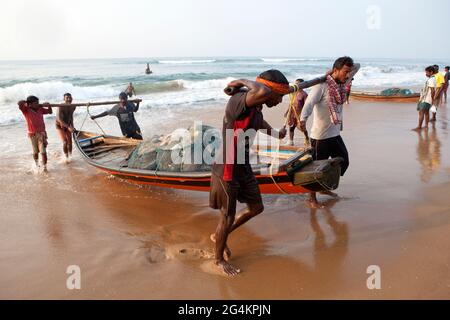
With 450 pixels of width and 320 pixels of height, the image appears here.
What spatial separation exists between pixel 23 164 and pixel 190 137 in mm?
4116

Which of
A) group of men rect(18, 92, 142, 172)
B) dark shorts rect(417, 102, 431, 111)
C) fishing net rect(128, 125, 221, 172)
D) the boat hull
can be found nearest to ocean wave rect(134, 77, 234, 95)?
group of men rect(18, 92, 142, 172)

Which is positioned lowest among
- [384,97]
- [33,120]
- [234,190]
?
[234,190]

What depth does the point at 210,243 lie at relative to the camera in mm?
3822

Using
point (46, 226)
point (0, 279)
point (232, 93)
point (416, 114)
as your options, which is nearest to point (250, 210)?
point (232, 93)

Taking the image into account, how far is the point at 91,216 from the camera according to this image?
4707 mm

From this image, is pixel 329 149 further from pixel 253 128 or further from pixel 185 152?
pixel 185 152

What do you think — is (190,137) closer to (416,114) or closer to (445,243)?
(445,243)

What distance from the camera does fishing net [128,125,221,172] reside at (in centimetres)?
489

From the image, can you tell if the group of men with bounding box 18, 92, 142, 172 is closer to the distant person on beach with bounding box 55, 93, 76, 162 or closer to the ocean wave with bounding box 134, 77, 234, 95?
the distant person on beach with bounding box 55, 93, 76, 162

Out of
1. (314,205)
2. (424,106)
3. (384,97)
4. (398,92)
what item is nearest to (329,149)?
(314,205)

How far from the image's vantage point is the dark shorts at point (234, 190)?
3057 mm

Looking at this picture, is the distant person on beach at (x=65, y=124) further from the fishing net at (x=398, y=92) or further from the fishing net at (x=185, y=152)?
the fishing net at (x=398, y=92)

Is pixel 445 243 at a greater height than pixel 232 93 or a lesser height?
lesser

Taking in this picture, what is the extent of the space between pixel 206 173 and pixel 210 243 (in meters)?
0.94
